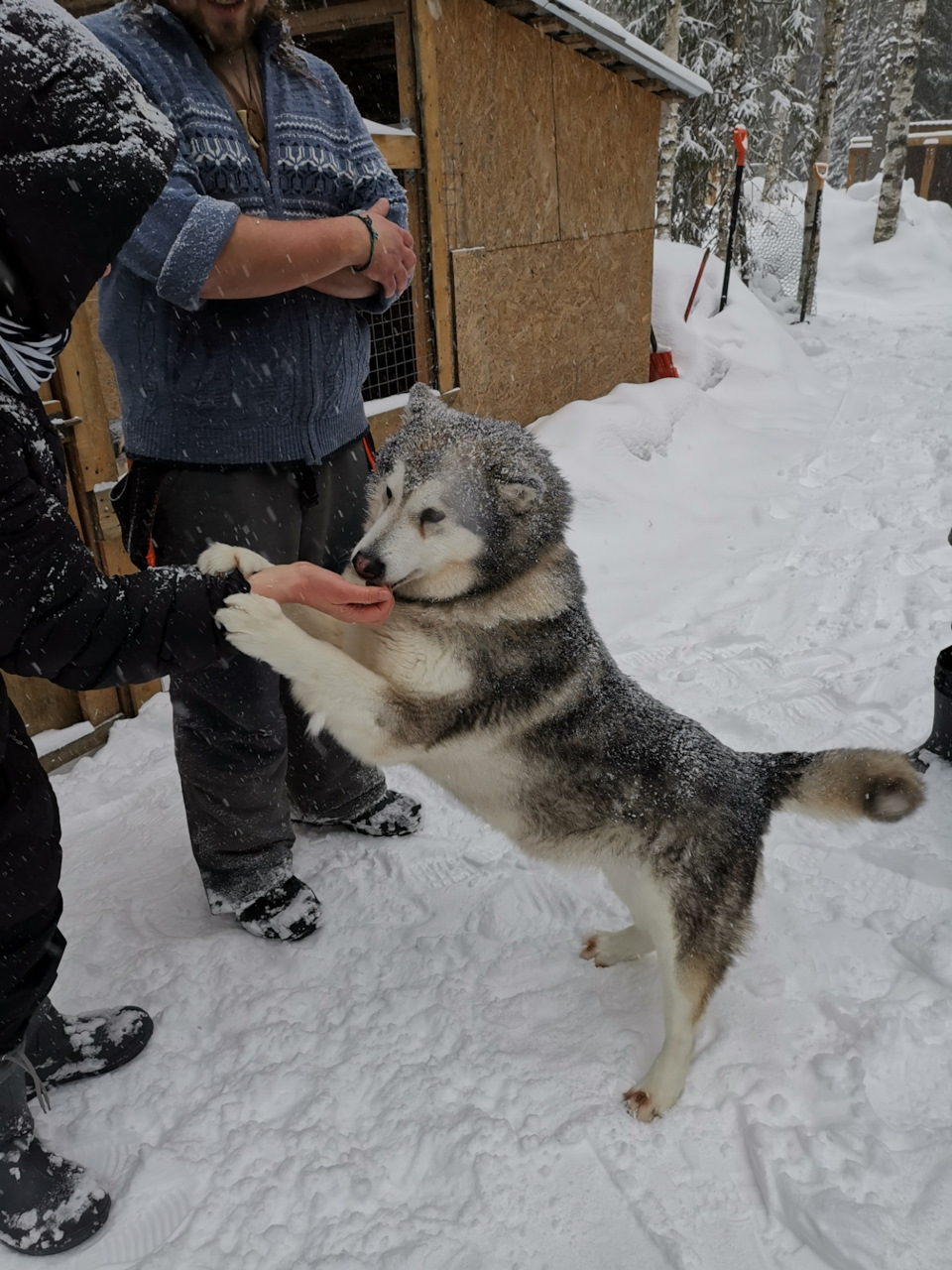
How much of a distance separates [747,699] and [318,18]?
4880mm

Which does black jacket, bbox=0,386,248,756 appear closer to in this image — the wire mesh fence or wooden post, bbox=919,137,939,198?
the wire mesh fence

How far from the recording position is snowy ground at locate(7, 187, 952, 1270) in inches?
67.6

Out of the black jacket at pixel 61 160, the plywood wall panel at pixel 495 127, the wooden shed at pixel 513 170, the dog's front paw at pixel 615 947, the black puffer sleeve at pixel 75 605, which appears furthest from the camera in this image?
the plywood wall panel at pixel 495 127

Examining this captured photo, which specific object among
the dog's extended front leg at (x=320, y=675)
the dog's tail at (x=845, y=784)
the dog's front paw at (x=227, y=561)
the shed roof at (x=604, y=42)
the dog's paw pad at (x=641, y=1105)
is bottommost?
the dog's paw pad at (x=641, y=1105)

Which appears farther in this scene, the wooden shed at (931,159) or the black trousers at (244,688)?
the wooden shed at (931,159)

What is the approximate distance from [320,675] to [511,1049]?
1.17 m

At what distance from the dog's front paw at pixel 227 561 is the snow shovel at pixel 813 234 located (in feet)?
42.4

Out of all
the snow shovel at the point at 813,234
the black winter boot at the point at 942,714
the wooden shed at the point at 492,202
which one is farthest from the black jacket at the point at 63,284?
the snow shovel at the point at 813,234

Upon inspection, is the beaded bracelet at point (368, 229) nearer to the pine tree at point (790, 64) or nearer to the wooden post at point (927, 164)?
the pine tree at point (790, 64)

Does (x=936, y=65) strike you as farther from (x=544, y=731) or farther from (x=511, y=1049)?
(x=511, y=1049)

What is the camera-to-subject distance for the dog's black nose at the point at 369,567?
195 cm

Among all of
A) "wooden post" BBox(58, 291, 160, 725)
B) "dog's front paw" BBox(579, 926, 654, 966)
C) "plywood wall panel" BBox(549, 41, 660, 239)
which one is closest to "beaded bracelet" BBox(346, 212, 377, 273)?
"wooden post" BBox(58, 291, 160, 725)

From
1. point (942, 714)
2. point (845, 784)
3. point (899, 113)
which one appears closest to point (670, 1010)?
point (845, 784)

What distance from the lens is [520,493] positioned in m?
2.06
